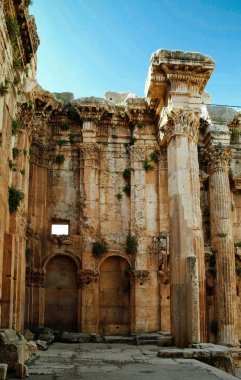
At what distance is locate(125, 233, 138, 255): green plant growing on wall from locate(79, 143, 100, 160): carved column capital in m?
3.66

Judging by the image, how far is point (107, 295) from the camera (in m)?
19.3

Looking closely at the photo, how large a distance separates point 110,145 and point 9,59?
9.78 m

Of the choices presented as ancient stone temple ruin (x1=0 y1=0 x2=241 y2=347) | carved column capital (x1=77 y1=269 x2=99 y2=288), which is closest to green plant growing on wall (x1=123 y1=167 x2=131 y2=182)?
ancient stone temple ruin (x1=0 y1=0 x2=241 y2=347)

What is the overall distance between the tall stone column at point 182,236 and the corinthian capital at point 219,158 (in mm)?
4052

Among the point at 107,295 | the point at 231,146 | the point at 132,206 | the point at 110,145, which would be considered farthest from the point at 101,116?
the point at 107,295

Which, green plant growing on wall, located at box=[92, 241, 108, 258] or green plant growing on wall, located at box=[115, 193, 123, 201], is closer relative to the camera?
green plant growing on wall, located at box=[92, 241, 108, 258]

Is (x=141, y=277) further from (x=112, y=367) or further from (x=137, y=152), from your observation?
(x=112, y=367)

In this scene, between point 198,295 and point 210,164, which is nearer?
point 198,295

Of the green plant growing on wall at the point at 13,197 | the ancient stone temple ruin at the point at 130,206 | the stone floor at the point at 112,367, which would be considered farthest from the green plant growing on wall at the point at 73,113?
the stone floor at the point at 112,367

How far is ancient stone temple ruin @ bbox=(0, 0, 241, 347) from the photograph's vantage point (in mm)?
16656

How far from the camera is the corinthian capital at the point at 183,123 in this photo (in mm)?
16797

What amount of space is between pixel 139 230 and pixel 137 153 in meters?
3.33

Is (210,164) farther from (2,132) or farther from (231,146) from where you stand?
(2,132)

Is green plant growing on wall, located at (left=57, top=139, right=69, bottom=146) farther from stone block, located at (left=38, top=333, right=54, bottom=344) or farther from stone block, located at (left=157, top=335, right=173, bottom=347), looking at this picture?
stone block, located at (left=157, top=335, right=173, bottom=347)
